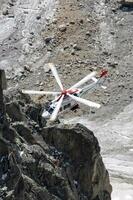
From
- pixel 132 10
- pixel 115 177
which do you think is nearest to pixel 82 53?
pixel 132 10

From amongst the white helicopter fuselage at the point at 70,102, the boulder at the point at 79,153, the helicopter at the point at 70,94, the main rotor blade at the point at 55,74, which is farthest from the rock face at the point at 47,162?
the main rotor blade at the point at 55,74

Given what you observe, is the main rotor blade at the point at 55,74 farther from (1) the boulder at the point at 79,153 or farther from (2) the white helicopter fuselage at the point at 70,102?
(1) the boulder at the point at 79,153

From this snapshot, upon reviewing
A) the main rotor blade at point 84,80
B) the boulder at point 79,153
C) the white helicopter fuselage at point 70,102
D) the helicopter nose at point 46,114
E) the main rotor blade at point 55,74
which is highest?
the boulder at point 79,153

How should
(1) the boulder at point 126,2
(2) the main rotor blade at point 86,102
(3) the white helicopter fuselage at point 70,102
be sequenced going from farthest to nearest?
(1) the boulder at point 126,2, (3) the white helicopter fuselage at point 70,102, (2) the main rotor blade at point 86,102

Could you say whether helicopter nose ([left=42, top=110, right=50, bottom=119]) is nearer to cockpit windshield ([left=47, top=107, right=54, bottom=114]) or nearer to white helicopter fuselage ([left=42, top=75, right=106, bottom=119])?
cockpit windshield ([left=47, top=107, right=54, bottom=114])

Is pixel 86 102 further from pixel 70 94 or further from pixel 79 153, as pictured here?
pixel 79 153

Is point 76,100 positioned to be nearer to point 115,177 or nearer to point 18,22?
point 115,177

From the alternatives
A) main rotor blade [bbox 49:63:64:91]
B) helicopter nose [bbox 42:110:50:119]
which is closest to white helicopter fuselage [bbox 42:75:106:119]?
helicopter nose [bbox 42:110:50:119]

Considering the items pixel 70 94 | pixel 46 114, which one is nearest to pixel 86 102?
pixel 70 94
